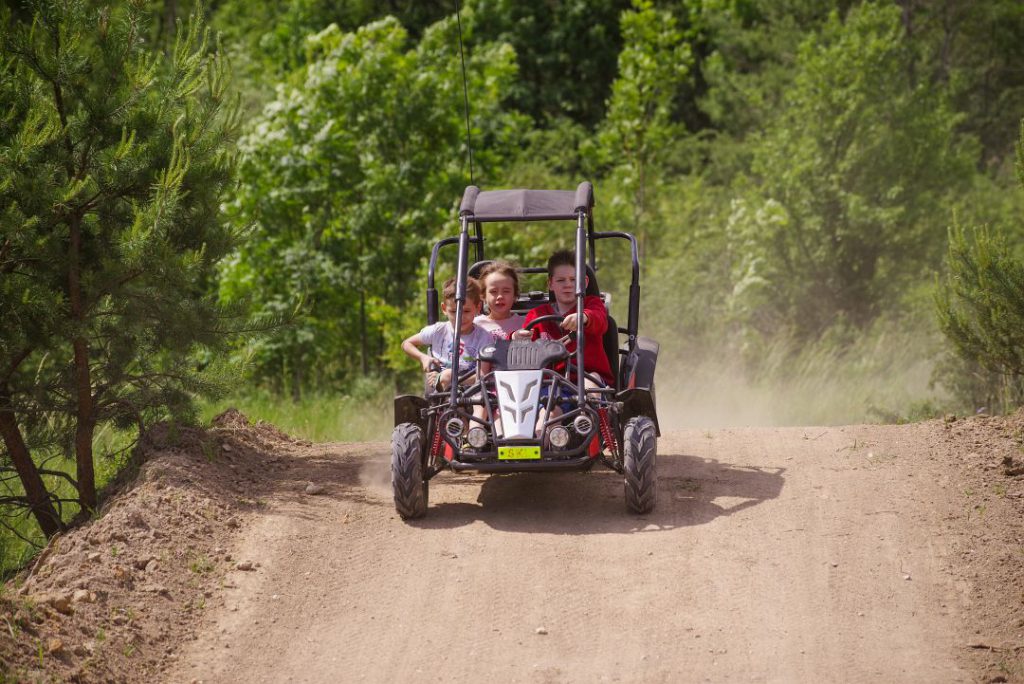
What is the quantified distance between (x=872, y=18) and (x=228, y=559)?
13.7m

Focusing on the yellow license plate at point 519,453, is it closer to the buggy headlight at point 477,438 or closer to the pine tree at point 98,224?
the buggy headlight at point 477,438

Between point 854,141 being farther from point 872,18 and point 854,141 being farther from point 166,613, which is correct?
point 166,613

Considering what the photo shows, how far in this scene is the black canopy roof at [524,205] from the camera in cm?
906

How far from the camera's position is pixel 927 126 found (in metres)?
17.9

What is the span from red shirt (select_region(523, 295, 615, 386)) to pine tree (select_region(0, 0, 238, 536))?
2.35 m

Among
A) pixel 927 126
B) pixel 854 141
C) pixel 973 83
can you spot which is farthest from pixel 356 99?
pixel 973 83

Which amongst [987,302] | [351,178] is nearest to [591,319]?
[987,302]

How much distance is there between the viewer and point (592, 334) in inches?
344

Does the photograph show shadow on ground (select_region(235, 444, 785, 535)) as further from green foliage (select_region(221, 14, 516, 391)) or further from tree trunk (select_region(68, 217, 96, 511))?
green foliage (select_region(221, 14, 516, 391))

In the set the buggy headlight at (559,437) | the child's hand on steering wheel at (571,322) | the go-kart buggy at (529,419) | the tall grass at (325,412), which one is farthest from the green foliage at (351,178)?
the buggy headlight at (559,437)

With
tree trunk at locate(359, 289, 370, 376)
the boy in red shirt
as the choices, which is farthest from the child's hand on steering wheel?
tree trunk at locate(359, 289, 370, 376)

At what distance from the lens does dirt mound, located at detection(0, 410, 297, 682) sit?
20.4ft

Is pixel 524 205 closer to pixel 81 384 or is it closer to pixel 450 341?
pixel 450 341

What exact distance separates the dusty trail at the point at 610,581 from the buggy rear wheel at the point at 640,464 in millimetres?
144
